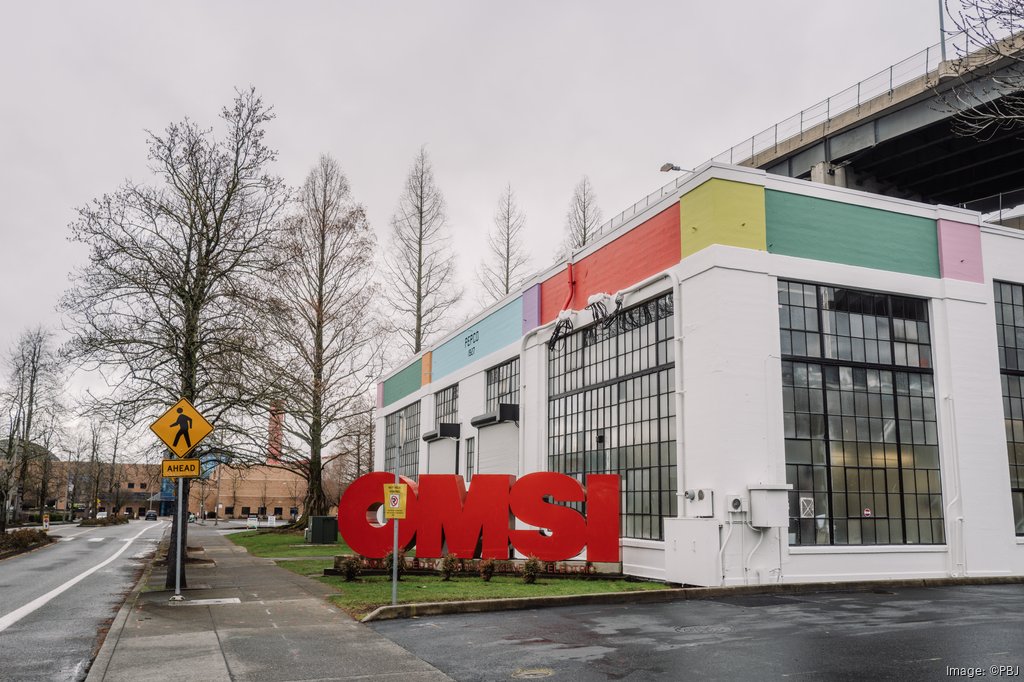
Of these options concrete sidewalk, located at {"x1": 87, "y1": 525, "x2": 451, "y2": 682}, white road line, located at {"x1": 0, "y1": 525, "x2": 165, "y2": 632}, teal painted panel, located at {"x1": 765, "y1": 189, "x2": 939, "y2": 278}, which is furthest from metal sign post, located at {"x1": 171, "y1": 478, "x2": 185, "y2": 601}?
teal painted panel, located at {"x1": 765, "y1": 189, "x2": 939, "y2": 278}

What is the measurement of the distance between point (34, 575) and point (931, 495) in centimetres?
2354

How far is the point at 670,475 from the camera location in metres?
19.3

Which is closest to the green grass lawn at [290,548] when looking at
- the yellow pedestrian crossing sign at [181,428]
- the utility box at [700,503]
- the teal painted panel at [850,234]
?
the yellow pedestrian crossing sign at [181,428]

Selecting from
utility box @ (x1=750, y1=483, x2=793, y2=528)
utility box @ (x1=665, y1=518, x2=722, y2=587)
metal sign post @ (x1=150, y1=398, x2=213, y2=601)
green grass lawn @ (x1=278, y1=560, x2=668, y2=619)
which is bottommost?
green grass lawn @ (x1=278, y1=560, x2=668, y2=619)

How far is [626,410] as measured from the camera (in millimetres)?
21547

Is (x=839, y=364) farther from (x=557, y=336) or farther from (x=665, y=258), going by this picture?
(x=557, y=336)

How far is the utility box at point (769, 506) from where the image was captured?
16938 mm

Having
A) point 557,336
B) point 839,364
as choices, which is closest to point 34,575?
point 557,336

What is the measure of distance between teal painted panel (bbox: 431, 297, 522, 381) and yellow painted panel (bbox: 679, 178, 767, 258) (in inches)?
413

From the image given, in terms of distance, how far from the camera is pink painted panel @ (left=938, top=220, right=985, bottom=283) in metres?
20.7

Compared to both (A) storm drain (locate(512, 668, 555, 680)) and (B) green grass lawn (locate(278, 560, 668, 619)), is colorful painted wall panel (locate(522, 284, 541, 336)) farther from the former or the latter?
(A) storm drain (locate(512, 668, 555, 680))

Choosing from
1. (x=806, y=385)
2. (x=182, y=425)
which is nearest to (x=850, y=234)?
(x=806, y=385)

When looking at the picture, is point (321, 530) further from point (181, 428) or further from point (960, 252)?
point (960, 252)

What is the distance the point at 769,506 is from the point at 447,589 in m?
6.87
